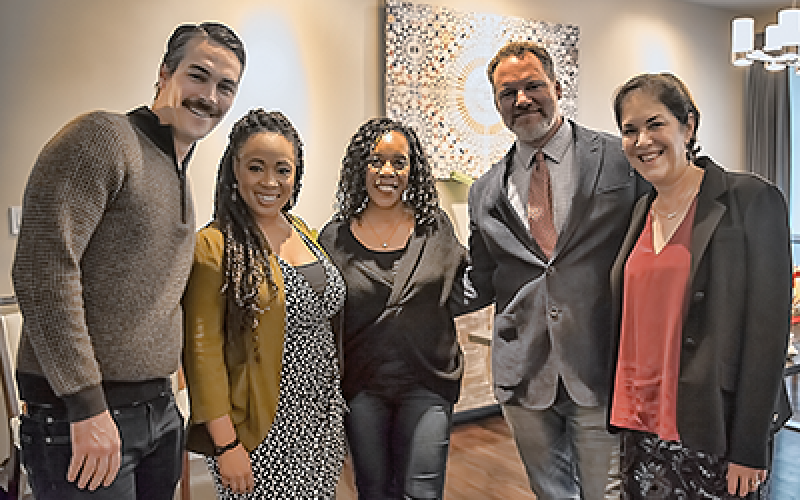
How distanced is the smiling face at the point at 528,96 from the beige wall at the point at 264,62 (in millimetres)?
1805

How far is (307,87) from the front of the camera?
344 cm

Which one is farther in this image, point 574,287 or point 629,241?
point 574,287

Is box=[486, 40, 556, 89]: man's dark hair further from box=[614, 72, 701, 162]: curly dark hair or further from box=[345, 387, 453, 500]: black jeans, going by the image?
box=[345, 387, 453, 500]: black jeans

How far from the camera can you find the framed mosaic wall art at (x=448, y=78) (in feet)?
11.9

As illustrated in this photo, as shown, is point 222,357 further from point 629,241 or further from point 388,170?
point 629,241

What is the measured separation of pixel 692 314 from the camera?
1.47m

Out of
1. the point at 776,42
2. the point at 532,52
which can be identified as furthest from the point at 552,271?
the point at 776,42

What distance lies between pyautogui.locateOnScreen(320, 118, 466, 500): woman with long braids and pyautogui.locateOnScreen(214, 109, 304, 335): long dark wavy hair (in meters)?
0.25

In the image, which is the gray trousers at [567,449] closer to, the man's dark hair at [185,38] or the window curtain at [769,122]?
the man's dark hair at [185,38]

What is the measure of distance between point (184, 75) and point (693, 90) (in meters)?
4.90

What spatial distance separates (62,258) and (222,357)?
17.8 inches

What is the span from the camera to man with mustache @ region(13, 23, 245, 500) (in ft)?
3.73

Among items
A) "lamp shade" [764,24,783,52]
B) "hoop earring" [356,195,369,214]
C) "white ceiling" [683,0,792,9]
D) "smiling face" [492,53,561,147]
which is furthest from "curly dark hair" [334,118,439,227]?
"white ceiling" [683,0,792,9]

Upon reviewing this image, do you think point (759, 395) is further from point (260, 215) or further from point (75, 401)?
point (75, 401)
